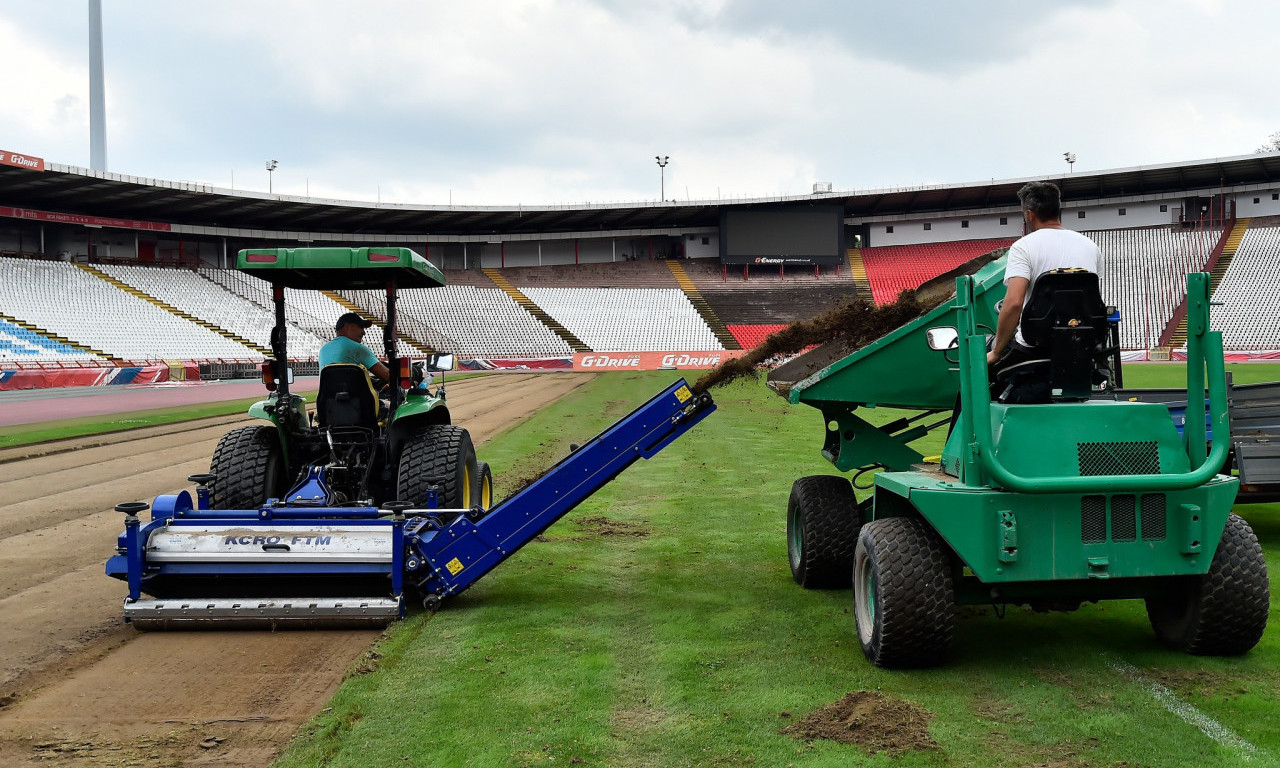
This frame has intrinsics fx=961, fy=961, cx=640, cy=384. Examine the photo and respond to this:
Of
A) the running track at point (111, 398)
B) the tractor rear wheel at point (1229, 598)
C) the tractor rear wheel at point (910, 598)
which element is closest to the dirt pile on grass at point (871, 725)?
the tractor rear wheel at point (910, 598)

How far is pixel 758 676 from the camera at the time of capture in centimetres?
434

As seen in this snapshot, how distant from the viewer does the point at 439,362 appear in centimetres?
712

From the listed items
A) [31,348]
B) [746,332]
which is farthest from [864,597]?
[746,332]

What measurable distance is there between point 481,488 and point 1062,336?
4936mm

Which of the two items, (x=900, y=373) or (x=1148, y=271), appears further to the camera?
(x=1148, y=271)

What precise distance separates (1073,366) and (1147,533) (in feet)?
2.51

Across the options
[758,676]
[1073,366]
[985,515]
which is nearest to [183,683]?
[758,676]

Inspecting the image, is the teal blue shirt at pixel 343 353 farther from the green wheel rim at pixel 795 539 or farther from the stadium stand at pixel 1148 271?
the stadium stand at pixel 1148 271

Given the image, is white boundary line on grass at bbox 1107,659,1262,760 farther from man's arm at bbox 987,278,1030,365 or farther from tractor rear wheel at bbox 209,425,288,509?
tractor rear wheel at bbox 209,425,288,509

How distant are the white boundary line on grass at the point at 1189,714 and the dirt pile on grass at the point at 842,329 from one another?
2.40 meters

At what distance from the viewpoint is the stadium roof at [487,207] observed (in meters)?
44.4

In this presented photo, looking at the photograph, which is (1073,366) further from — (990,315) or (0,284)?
(0,284)

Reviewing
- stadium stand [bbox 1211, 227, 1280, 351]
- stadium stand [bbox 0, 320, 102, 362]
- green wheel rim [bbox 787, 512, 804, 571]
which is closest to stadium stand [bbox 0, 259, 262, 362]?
stadium stand [bbox 0, 320, 102, 362]

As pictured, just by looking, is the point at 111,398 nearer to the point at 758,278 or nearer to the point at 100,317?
the point at 100,317
